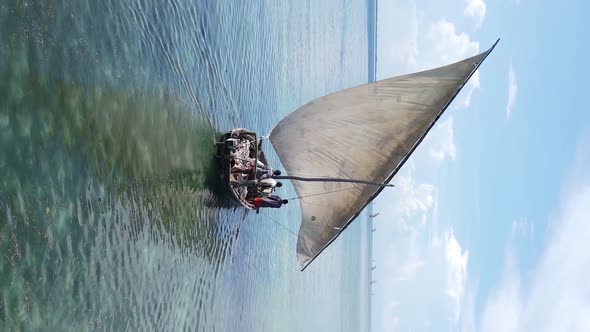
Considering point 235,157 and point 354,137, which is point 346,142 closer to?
point 354,137

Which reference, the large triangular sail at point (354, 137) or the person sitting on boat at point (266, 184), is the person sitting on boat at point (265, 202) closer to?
the person sitting on boat at point (266, 184)

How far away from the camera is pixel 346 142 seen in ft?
67.1

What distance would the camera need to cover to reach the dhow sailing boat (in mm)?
18906

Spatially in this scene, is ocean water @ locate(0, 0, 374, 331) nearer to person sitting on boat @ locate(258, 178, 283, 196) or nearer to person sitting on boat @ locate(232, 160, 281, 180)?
person sitting on boat @ locate(232, 160, 281, 180)

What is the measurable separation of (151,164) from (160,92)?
2.49 m

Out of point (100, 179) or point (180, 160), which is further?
point (180, 160)

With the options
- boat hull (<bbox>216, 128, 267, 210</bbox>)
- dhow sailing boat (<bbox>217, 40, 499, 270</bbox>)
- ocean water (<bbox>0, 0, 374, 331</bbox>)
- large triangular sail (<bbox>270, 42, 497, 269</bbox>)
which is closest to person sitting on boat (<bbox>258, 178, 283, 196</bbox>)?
dhow sailing boat (<bbox>217, 40, 499, 270</bbox>)

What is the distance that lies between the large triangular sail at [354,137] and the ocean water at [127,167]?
3.49 m

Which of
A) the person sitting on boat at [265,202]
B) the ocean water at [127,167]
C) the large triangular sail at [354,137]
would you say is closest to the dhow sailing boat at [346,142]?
the large triangular sail at [354,137]

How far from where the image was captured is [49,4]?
33.2 feet

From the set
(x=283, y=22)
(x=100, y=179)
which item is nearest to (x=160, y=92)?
(x=100, y=179)

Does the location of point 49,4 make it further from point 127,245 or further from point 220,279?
point 220,279

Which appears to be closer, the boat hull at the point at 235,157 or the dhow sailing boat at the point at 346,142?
the dhow sailing boat at the point at 346,142

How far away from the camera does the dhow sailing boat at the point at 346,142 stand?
744 inches
